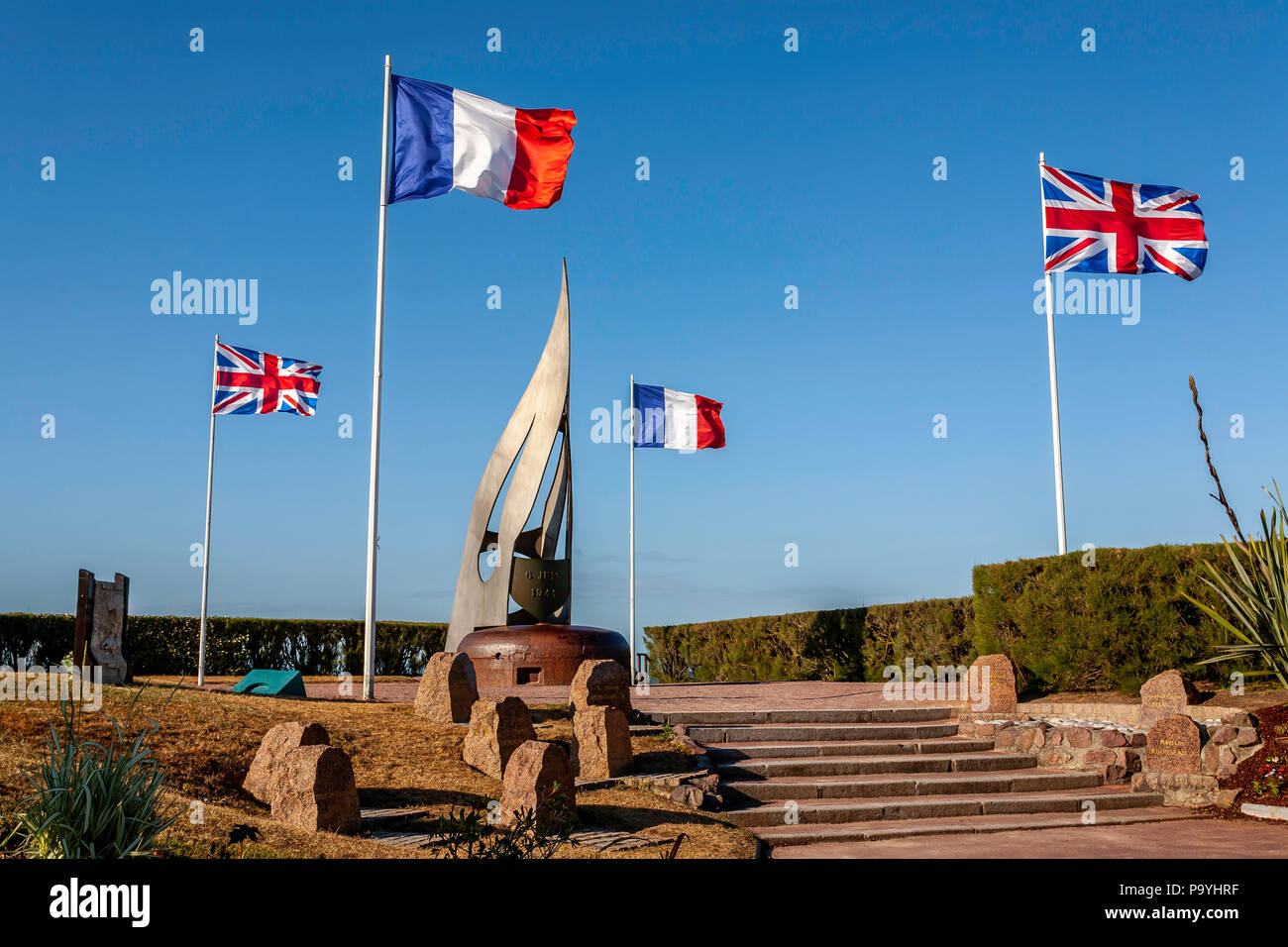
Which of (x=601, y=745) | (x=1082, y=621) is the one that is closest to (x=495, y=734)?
(x=601, y=745)

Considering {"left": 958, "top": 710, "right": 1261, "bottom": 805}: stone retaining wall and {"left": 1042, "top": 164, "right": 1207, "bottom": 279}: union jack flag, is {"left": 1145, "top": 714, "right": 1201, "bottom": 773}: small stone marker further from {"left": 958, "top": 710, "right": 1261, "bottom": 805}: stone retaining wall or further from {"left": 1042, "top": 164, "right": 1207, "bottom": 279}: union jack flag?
{"left": 1042, "top": 164, "right": 1207, "bottom": 279}: union jack flag

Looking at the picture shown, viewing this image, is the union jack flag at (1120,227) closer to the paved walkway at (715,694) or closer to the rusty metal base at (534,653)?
the paved walkway at (715,694)

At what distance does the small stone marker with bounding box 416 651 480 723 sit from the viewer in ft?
33.1

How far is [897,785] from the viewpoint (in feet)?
30.4

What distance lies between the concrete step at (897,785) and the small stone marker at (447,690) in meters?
2.87

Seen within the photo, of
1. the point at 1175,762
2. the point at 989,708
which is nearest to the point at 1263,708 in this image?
the point at 1175,762

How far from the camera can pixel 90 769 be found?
461cm

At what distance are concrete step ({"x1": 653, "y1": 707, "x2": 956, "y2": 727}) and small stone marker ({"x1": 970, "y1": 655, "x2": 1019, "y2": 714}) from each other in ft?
1.93

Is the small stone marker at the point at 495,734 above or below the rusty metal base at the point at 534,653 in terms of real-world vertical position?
below

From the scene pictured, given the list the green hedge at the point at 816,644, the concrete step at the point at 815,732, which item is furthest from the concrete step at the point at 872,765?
the green hedge at the point at 816,644

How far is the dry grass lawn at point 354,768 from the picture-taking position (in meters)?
5.70

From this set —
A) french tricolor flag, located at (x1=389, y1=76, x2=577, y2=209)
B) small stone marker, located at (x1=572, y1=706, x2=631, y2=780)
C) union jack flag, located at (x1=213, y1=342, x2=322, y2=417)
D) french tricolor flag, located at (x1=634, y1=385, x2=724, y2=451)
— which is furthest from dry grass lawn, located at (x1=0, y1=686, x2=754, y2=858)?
french tricolor flag, located at (x1=634, y1=385, x2=724, y2=451)
